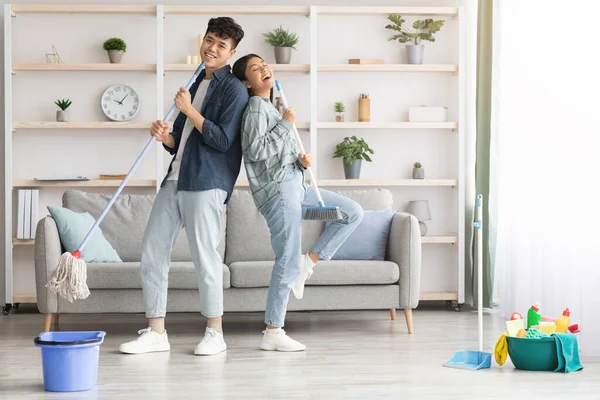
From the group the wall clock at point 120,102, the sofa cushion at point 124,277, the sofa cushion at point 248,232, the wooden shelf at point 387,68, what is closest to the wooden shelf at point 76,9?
the wall clock at point 120,102

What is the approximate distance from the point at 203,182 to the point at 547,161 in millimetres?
1802

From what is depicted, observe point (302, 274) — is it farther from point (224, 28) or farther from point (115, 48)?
point (115, 48)

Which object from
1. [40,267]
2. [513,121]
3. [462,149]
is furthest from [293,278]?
[462,149]

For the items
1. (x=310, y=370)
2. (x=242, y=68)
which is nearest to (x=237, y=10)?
(x=242, y=68)

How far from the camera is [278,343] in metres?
3.74

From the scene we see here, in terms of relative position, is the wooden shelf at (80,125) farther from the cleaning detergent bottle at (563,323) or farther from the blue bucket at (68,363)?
the cleaning detergent bottle at (563,323)

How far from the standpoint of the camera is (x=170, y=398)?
9.18 ft

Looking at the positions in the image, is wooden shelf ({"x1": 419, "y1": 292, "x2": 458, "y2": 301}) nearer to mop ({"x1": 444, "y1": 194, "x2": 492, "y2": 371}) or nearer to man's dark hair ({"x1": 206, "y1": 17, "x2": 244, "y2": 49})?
mop ({"x1": 444, "y1": 194, "x2": 492, "y2": 371})

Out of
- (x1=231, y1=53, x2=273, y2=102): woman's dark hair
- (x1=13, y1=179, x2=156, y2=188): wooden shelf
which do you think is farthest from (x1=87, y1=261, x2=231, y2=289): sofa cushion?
(x1=13, y1=179, x2=156, y2=188): wooden shelf

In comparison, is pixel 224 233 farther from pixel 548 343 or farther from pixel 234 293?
pixel 548 343

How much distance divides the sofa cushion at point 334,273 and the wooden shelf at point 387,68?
5.47ft

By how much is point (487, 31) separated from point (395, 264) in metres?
1.84

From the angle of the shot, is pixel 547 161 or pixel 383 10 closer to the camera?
pixel 547 161

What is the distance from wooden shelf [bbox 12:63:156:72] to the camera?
5.49 metres
